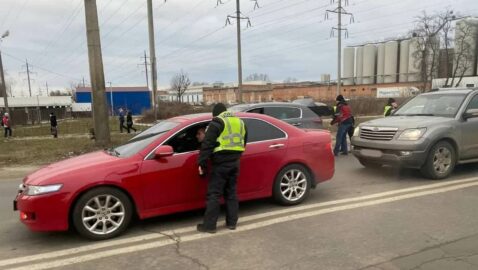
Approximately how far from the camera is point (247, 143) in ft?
19.9

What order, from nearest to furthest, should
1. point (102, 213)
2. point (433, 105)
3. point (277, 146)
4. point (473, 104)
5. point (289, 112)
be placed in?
point (102, 213) < point (277, 146) < point (473, 104) < point (433, 105) < point (289, 112)

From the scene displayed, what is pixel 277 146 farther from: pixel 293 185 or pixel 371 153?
pixel 371 153

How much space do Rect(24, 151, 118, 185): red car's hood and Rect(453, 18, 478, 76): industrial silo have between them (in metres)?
41.2

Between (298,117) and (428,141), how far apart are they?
12.4 feet

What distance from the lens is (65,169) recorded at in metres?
5.14

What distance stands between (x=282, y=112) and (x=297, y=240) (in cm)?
625

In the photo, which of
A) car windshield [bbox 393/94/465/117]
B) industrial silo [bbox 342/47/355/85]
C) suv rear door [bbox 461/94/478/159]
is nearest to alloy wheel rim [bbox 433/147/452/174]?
suv rear door [bbox 461/94/478/159]

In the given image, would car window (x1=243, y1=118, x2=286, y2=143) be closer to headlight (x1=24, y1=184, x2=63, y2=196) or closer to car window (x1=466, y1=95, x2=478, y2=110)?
headlight (x1=24, y1=184, x2=63, y2=196)

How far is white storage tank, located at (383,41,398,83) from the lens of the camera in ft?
269

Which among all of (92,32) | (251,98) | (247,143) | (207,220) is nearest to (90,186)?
(207,220)

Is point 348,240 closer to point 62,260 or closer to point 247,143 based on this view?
point 247,143

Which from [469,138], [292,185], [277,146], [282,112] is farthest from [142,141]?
[469,138]

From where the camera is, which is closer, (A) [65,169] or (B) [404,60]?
(A) [65,169]

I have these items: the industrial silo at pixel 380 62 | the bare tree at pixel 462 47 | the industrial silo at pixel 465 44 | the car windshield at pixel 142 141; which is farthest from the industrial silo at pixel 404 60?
the car windshield at pixel 142 141
